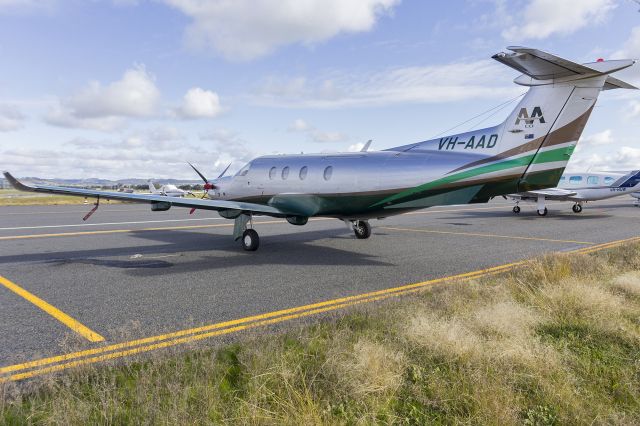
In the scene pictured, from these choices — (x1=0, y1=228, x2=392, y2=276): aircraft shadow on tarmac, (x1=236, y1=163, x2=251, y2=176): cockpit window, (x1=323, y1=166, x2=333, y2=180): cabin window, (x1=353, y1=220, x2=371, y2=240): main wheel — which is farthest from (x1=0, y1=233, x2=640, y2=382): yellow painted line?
(x1=236, y1=163, x2=251, y2=176): cockpit window

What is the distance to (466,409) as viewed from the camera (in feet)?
11.8

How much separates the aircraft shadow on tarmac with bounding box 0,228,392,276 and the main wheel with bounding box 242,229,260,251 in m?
0.21

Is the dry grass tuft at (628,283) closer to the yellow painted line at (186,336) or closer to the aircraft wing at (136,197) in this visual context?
the yellow painted line at (186,336)

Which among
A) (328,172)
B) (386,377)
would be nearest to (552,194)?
(328,172)

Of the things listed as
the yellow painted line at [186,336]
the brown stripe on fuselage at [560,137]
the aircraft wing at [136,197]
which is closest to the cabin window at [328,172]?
the aircraft wing at [136,197]

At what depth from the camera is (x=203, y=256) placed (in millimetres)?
11984

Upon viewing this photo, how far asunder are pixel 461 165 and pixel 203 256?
7.19 m

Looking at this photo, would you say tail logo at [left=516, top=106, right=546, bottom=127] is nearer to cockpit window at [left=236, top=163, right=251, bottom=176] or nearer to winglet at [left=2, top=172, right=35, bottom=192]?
cockpit window at [left=236, top=163, right=251, bottom=176]

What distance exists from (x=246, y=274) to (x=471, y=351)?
604 centimetres

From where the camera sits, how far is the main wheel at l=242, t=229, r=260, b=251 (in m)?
12.8

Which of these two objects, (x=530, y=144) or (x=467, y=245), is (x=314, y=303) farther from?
(x=467, y=245)

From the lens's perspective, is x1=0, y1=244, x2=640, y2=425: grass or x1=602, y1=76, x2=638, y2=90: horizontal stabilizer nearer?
x1=0, y1=244, x2=640, y2=425: grass

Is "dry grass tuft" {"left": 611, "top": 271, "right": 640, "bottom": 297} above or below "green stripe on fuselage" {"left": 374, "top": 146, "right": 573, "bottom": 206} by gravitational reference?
below

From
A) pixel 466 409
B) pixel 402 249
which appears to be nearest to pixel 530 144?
pixel 402 249
